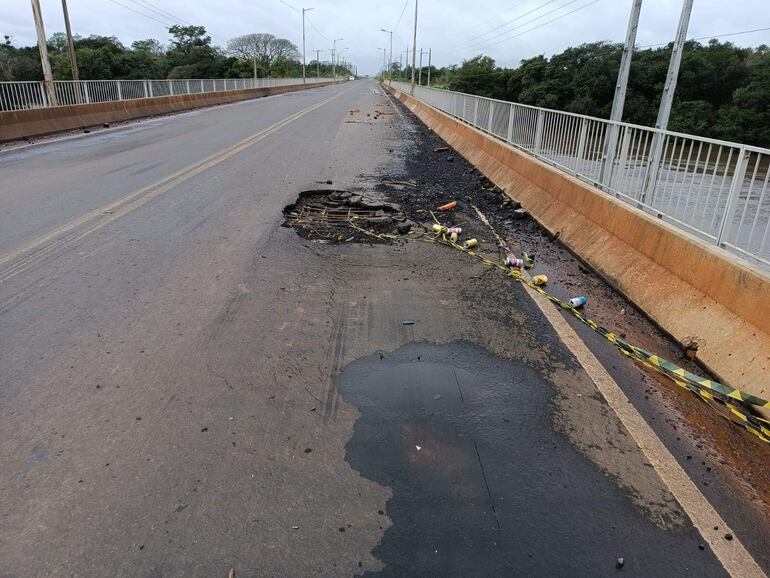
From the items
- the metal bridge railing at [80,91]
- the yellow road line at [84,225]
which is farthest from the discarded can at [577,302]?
the metal bridge railing at [80,91]

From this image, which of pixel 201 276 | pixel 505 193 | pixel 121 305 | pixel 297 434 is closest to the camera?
pixel 297 434

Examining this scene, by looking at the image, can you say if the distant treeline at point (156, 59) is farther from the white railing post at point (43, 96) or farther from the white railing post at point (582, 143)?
the white railing post at point (582, 143)

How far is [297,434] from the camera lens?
10.1ft

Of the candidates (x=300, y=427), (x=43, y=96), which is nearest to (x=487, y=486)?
(x=300, y=427)

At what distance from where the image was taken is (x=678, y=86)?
3822cm

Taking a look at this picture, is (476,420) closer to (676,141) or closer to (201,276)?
(201,276)

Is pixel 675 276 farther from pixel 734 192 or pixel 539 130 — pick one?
pixel 539 130

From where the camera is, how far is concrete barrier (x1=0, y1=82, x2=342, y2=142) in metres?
15.7

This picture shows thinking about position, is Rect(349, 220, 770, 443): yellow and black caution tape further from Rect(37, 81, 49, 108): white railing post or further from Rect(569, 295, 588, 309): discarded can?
Rect(37, 81, 49, 108): white railing post

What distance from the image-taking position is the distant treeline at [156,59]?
61844 millimetres

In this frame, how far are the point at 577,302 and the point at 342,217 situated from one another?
12.6ft

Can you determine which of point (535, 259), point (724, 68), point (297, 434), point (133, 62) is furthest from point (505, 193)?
point (133, 62)

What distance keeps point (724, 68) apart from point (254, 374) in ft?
144

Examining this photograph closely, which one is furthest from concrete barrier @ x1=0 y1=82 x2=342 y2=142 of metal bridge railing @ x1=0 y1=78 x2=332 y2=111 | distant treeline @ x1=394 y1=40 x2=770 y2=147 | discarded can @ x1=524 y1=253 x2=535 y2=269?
distant treeline @ x1=394 y1=40 x2=770 y2=147
